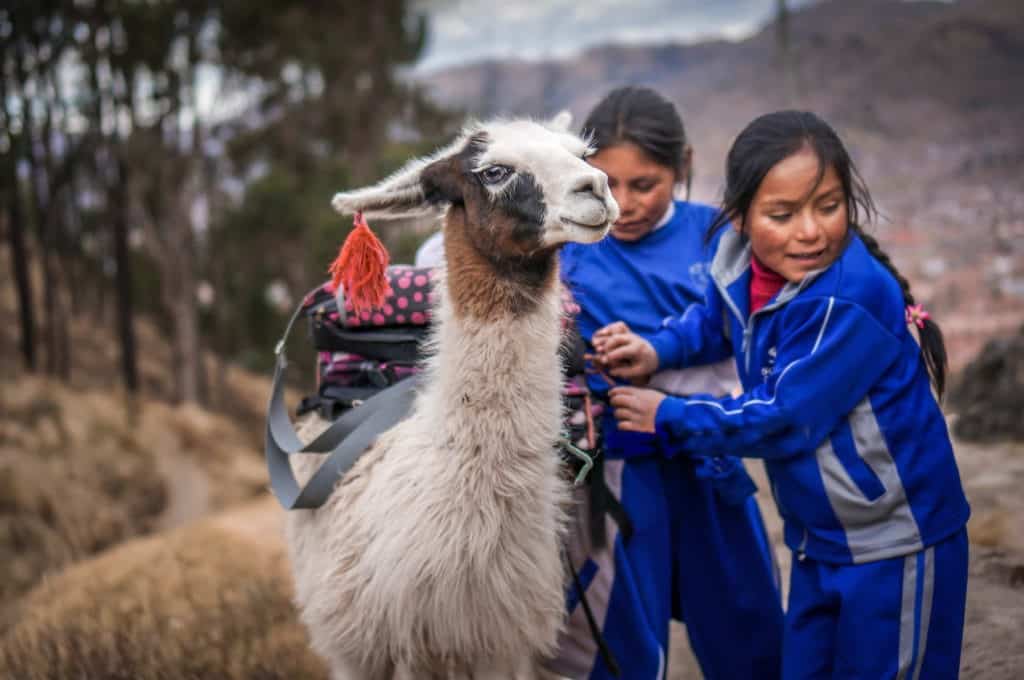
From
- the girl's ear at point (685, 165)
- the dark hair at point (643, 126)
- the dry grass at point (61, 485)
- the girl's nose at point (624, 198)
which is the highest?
the dark hair at point (643, 126)

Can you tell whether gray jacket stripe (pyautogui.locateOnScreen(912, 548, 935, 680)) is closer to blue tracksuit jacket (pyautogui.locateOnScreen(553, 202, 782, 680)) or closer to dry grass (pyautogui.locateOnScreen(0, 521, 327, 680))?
blue tracksuit jacket (pyautogui.locateOnScreen(553, 202, 782, 680))

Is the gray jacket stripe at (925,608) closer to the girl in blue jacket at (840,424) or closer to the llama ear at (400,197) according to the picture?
the girl in blue jacket at (840,424)

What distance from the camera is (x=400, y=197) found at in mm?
2271

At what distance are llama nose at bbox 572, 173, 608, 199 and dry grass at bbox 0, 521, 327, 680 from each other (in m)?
2.34

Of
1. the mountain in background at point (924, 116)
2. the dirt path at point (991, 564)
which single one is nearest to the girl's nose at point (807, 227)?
the dirt path at point (991, 564)

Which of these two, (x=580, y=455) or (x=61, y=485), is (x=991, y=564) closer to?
(x=580, y=455)

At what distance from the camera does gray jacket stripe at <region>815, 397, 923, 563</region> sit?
72.4 inches

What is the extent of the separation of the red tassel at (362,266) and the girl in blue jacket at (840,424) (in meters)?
0.86

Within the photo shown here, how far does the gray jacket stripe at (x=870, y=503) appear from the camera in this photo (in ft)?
6.03

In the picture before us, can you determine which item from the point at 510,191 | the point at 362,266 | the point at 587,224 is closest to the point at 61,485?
the point at 362,266

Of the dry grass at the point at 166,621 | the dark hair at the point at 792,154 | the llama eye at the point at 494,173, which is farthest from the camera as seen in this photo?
the dry grass at the point at 166,621

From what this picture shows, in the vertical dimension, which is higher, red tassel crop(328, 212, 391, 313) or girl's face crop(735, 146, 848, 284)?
girl's face crop(735, 146, 848, 284)

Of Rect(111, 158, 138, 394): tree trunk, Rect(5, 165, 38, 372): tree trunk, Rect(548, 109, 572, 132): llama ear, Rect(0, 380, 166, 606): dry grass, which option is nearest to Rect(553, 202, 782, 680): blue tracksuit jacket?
Rect(548, 109, 572, 132): llama ear

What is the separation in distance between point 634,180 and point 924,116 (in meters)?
3.45
